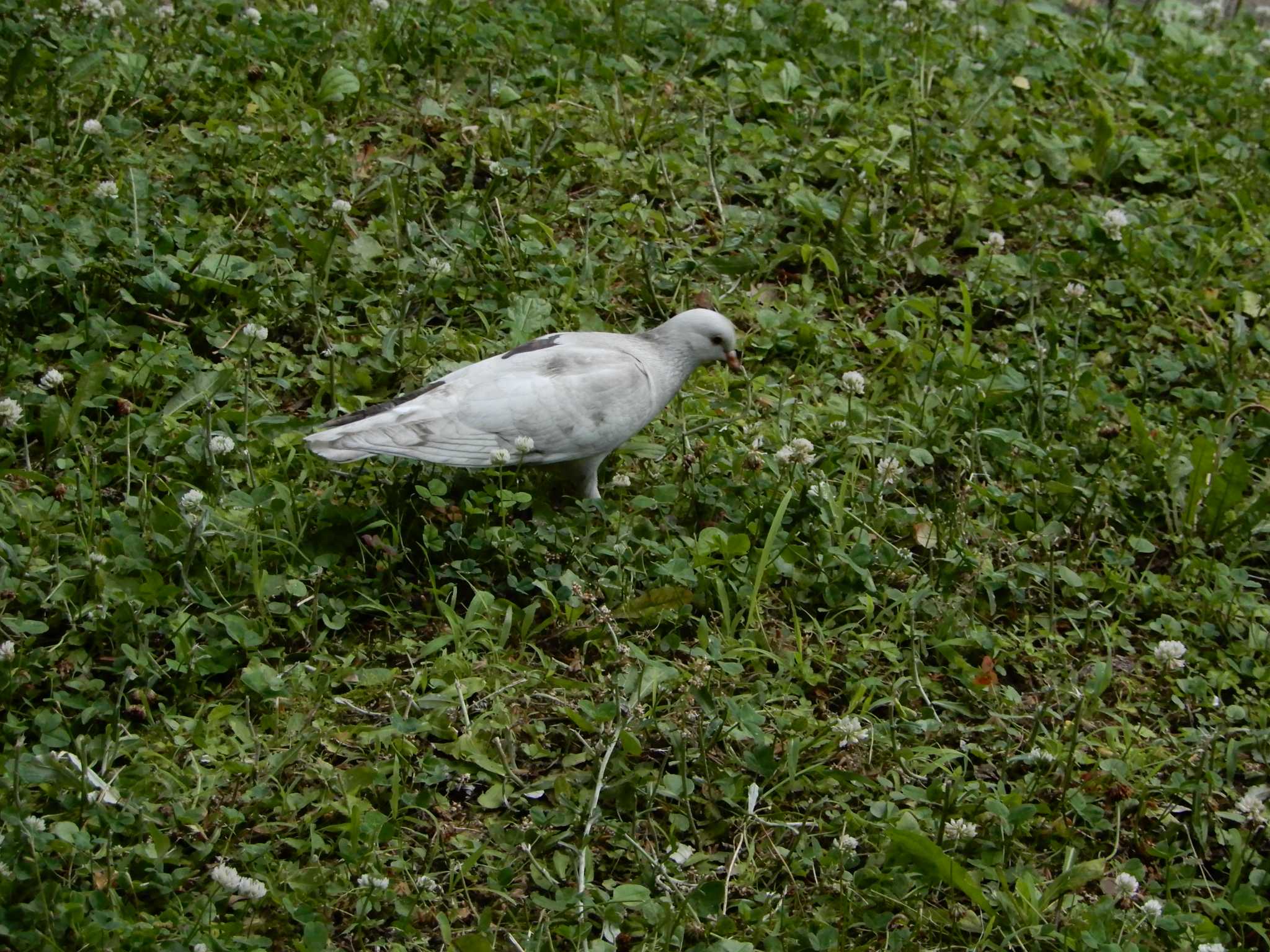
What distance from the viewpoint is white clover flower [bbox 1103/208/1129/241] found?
516cm

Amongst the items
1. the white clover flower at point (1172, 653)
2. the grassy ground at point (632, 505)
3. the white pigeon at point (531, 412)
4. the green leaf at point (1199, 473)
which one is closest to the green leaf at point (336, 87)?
the grassy ground at point (632, 505)

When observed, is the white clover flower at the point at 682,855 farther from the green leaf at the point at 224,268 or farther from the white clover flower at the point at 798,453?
the green leaf at the point at 224,268

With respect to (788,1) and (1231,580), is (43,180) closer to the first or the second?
(788,1)

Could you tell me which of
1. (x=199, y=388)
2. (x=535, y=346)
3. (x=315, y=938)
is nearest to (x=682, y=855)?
(x=315, y=938)

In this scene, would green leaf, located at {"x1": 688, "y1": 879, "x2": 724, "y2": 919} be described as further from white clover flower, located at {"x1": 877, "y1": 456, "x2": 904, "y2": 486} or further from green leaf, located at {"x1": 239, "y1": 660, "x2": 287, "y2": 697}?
white clover flower, located at {"x1": 877, "y1": 456, "x2": 904, "y2": 486}

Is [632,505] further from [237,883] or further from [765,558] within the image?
[237,883]

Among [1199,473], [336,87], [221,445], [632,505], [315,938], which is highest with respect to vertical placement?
[336,87]

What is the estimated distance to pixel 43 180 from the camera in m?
4.65

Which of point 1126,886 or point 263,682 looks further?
point 263,682

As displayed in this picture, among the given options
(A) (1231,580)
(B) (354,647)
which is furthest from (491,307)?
(A) (1231,580)

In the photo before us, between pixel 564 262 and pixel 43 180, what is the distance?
177 cm

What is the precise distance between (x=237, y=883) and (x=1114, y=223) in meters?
3.97

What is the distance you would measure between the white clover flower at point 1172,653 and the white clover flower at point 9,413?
9.94ft

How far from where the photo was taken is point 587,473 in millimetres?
3895
